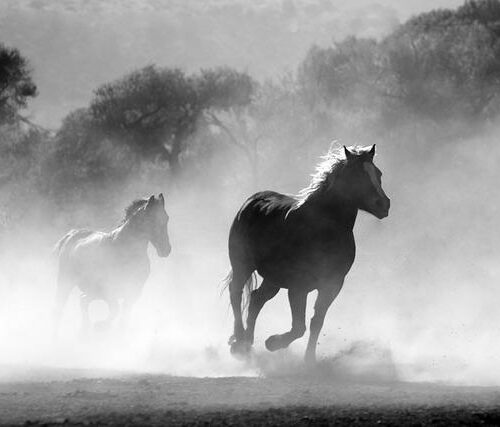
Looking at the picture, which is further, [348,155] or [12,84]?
[12,84]

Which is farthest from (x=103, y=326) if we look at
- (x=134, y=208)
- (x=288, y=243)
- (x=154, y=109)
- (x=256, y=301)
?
(x=154, y=109)

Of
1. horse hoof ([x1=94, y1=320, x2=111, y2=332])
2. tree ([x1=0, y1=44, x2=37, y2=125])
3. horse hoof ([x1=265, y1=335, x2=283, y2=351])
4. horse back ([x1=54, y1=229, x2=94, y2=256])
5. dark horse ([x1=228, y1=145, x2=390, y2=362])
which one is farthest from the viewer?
tree ([x1=0, y1=44, x2=37, y2=125])

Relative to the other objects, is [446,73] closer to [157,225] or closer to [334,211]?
[157,225]

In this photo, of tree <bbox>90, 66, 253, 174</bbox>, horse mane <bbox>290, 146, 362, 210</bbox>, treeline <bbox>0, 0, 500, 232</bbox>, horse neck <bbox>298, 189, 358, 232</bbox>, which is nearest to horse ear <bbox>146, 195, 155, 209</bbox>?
horse mane <bbox>290, 146, 362, 210</bbox>

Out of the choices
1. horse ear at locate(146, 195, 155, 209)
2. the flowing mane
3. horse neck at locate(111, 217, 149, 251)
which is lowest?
the flowing mane

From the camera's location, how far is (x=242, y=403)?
36.2 ft

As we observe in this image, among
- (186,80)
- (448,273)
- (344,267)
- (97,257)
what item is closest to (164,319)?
(97,257)

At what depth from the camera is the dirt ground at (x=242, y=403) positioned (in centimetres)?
991

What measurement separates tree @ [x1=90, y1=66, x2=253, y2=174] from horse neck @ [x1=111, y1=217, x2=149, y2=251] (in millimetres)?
43832

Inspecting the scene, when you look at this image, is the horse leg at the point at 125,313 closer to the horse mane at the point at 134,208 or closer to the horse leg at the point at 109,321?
the horse leg at the point at 109,321

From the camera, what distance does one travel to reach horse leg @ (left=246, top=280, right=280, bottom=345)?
15969 millimetres

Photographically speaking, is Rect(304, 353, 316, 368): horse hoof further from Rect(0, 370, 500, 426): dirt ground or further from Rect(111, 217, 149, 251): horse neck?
Rect(111, 217, 149, 251): horse neck

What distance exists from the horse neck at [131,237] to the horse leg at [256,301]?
3.44 metres

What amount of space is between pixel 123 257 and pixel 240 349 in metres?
3.88
